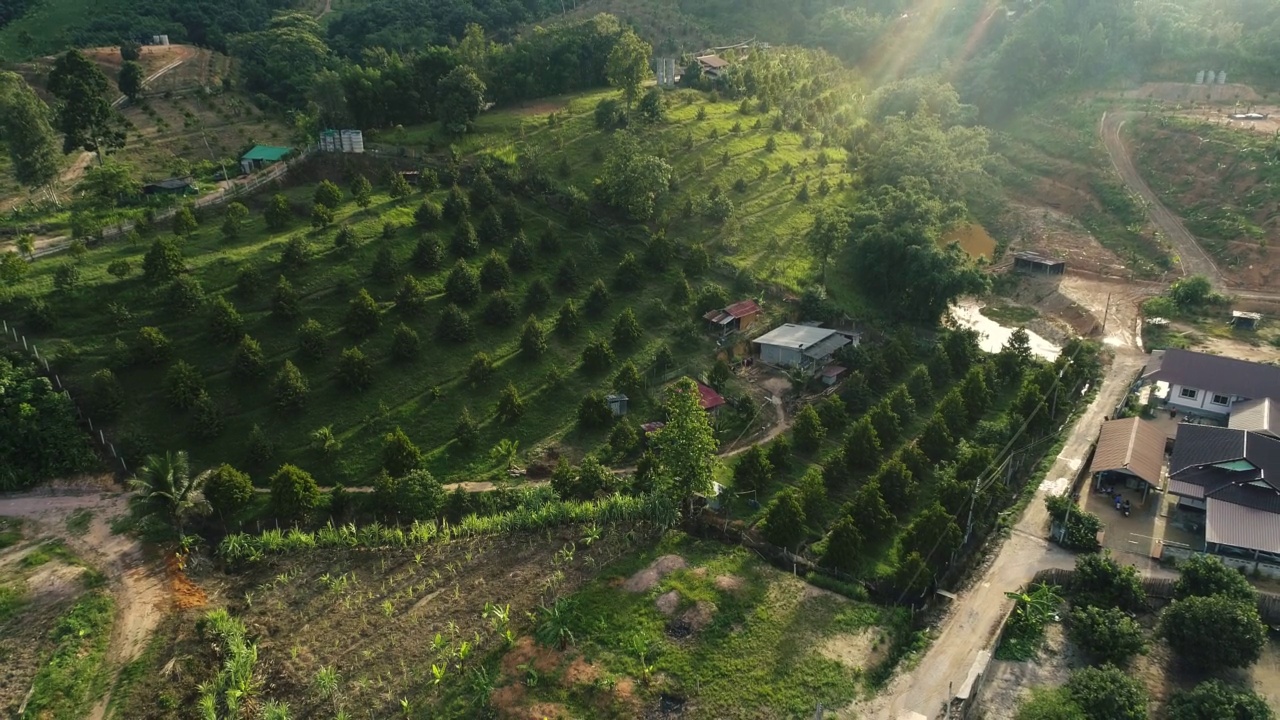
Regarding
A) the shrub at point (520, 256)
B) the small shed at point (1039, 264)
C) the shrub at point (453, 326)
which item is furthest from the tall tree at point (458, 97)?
the small shed at point (1039, 264)

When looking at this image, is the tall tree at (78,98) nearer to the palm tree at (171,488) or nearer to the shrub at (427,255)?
the shrub at (427,255)

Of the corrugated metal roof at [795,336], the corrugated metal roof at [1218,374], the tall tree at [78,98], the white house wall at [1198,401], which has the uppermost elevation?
the tall tree at [78,98]

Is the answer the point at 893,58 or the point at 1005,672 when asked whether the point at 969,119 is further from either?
the point at 1005,672

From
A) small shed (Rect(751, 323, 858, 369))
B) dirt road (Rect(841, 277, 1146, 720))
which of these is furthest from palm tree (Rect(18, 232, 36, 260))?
dirt road (Rect(841, 277, 1146, 720))

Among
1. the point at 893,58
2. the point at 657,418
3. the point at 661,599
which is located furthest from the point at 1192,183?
the point at 661,599

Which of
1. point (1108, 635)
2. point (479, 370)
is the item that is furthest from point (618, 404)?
point (1108, 635)

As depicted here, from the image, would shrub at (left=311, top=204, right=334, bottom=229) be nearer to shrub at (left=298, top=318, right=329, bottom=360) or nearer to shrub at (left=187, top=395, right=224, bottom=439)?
Result: shrub at (left=298, top=318, right=329, bottom=360)

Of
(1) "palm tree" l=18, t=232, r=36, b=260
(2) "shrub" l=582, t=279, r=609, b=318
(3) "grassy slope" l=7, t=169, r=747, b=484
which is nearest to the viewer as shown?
(3) "grassy slope" l=7, t=169, r=747, b=484
